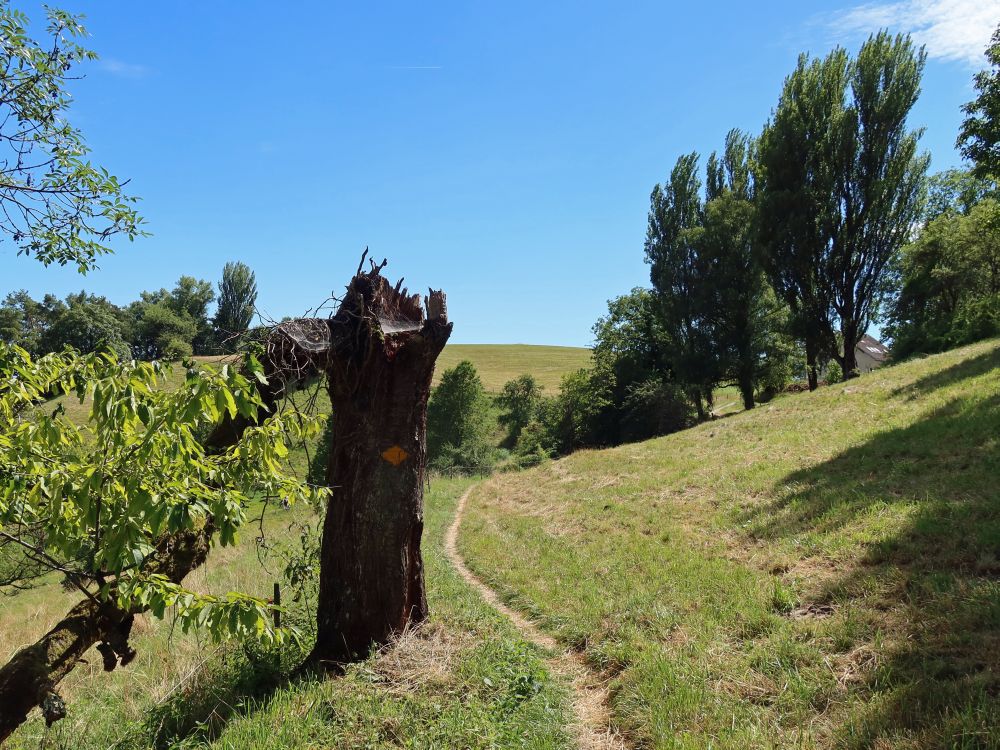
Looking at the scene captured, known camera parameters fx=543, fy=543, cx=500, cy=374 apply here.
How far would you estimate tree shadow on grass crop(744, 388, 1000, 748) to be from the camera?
12.0 feet

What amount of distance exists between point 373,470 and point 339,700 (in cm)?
190

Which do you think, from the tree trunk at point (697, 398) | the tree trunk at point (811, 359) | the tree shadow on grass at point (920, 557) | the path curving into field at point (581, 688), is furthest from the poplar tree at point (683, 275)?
the path curving into field at point (581, 688)

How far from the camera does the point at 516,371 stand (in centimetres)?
8419

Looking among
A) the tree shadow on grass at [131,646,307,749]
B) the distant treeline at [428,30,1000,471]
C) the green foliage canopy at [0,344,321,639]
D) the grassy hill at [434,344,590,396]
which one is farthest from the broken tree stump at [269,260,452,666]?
the grassy hill at [434,344,590,396]

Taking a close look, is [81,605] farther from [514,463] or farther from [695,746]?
[514,463]

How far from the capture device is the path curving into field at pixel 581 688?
4.32 metres

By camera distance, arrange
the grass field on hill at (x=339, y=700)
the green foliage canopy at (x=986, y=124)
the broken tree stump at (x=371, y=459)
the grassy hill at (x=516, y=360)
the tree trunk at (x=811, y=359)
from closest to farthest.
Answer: the grass field on hill at (x=339, y=700), the broken tree stump at (x=371, y=459), the green foliage canopy at (x=986, y=124), the tree trunk at (x=811, y=359), the grassy hill at (x=516, y=360)

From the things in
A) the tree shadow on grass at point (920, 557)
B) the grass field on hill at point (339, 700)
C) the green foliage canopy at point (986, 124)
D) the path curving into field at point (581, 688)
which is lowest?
the path curving into field at point (581, 688)

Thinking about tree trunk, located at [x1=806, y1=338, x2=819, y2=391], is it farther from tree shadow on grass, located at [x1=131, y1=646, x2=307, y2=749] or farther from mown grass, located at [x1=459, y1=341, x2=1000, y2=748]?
tree shadow on grass, located at [x1=131, y1=646, x2=307, y2=749]

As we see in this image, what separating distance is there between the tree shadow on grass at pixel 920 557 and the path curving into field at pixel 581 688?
1.73m

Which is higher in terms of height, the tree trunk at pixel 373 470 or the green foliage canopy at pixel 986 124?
the green foliage canopy at pixel 986 124

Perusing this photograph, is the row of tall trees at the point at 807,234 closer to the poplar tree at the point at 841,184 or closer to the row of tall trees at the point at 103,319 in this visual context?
the poplar tree at the point at 841,184

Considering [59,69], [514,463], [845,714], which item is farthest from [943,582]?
[514,463]

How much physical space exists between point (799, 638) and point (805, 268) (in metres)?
26.7
